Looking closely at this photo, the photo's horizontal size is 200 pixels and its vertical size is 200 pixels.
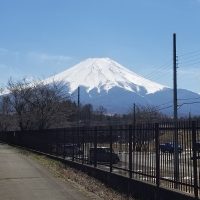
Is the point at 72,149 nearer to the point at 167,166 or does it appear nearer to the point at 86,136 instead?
the point at 86,136

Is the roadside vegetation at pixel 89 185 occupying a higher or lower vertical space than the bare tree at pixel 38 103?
lower

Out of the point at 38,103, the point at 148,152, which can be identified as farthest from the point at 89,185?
the point at 38,103

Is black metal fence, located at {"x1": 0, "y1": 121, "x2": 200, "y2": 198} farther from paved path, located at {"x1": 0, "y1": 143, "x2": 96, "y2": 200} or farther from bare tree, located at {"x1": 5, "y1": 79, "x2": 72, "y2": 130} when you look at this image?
bare tree, located at {"x1": 5, "y1": 79, "x2": 72, "y2": 130}

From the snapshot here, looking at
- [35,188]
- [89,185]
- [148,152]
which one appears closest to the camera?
[148,152]

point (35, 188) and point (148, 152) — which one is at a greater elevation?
point (148, 152)

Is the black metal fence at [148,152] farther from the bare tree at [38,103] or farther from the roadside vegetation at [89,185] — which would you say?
the bare tree at [38,103]

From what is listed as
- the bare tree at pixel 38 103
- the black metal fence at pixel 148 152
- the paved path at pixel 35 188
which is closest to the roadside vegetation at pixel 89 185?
the paved path at pixel 35 188

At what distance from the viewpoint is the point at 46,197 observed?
1470cm

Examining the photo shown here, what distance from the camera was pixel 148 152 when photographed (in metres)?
15.4

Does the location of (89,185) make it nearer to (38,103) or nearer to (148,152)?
(148,152)

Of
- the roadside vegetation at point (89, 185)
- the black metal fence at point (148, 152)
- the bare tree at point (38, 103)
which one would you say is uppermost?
the bare tree at point (38, 103)

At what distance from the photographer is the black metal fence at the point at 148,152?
1241 centimetres

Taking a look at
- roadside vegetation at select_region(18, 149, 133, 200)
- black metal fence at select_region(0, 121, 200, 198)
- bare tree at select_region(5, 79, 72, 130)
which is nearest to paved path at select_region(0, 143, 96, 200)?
roadside vegetation at select_region(18, 149, 133, 200)

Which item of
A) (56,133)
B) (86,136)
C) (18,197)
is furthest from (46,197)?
(56,133)
